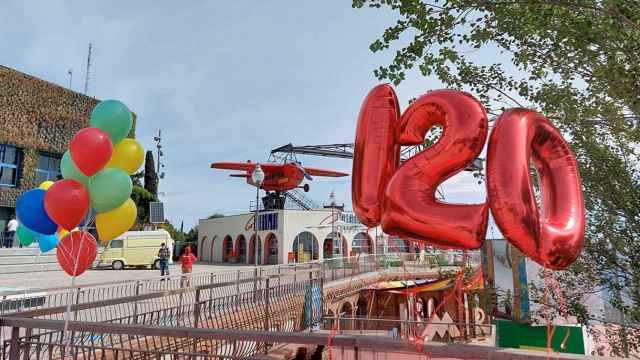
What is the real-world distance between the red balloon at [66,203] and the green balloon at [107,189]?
164mm

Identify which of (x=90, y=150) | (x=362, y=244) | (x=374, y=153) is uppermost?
(x=90, y=150)

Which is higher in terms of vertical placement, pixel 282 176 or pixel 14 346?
pixel 282 176

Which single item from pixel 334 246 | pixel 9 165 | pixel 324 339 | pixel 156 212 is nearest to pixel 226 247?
pixel 156 212

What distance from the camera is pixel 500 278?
36.9ft

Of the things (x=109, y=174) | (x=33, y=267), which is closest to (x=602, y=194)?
(x=109, y=174)

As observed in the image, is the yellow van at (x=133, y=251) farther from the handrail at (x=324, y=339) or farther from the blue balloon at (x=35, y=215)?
the handrail at (x=324, y=339)

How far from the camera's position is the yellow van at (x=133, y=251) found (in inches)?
930

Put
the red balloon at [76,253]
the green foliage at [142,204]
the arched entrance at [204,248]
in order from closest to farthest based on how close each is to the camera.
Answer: the red balloon at [76,253], the arched entrance at [204,248], the green foliage at [142,204]

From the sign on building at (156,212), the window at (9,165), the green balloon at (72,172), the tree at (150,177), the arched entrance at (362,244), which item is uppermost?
the tree at (150,177)

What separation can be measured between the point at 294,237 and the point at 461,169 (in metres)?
27.8

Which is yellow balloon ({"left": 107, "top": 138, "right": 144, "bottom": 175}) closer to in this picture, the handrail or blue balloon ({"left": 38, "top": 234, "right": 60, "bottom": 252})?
the handrail

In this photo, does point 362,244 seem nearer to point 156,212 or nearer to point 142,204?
point 156,212

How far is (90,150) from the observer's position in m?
4.95

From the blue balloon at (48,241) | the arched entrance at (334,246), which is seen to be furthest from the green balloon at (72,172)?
the arched entrance at (334,246)
